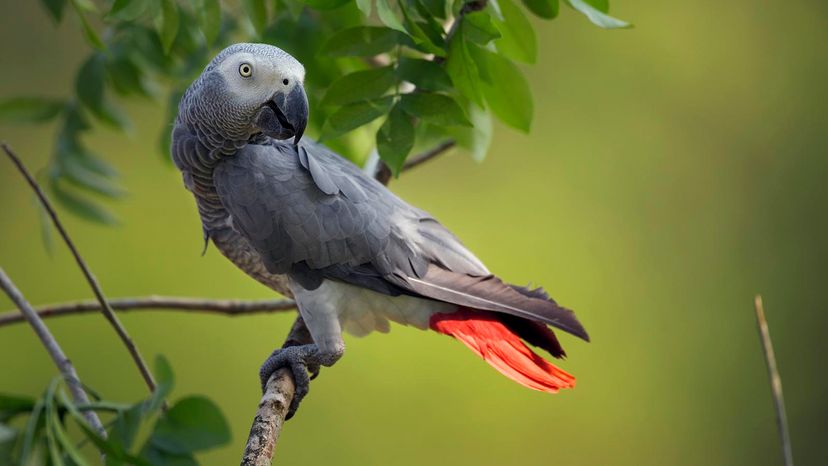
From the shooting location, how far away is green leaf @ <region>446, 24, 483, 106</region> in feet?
2.95

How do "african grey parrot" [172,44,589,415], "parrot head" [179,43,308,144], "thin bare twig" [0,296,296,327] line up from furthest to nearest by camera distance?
"thin bare twig" [0,296,296,327], "african grey parrot" [172,44,589,415], "parrot head" [179,43,308,144]

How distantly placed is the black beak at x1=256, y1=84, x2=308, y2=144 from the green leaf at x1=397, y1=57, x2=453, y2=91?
0.13m

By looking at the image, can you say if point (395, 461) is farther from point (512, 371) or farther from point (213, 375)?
point (512, 371)

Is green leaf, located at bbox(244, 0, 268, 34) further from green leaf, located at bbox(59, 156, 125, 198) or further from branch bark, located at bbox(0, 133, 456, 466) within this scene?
green leaf, located at bbox(59, 156, 125, 198)

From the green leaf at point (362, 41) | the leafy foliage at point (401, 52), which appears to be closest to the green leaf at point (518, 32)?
the leafy foliage at point (401, 52)

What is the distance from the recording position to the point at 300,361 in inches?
40.1

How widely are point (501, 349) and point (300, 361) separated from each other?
0.81ft

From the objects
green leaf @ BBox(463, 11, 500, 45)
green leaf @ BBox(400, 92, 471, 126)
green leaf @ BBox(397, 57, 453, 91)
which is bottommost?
green leaf @ BBox(400, 92, 471, 126)

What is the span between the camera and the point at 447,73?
93 centimetres

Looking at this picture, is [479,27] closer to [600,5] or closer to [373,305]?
[600,5]

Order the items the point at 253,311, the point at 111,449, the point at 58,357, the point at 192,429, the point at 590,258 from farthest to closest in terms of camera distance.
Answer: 1. the point at 590,258
2. the point at 253,311
3. the point at 58,357
4. the point at 192,429
5. the point at 111,449

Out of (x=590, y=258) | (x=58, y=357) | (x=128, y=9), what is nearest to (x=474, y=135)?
(x=128, y=9)

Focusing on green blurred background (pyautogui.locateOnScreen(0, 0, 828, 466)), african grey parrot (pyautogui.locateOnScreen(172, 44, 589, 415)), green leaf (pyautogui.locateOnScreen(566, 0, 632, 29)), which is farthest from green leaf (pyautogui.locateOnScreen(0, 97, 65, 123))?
green blurred background (pyautogui.locateOnScreen(0, 0, 828, 466))

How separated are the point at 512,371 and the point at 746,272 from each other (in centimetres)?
194
